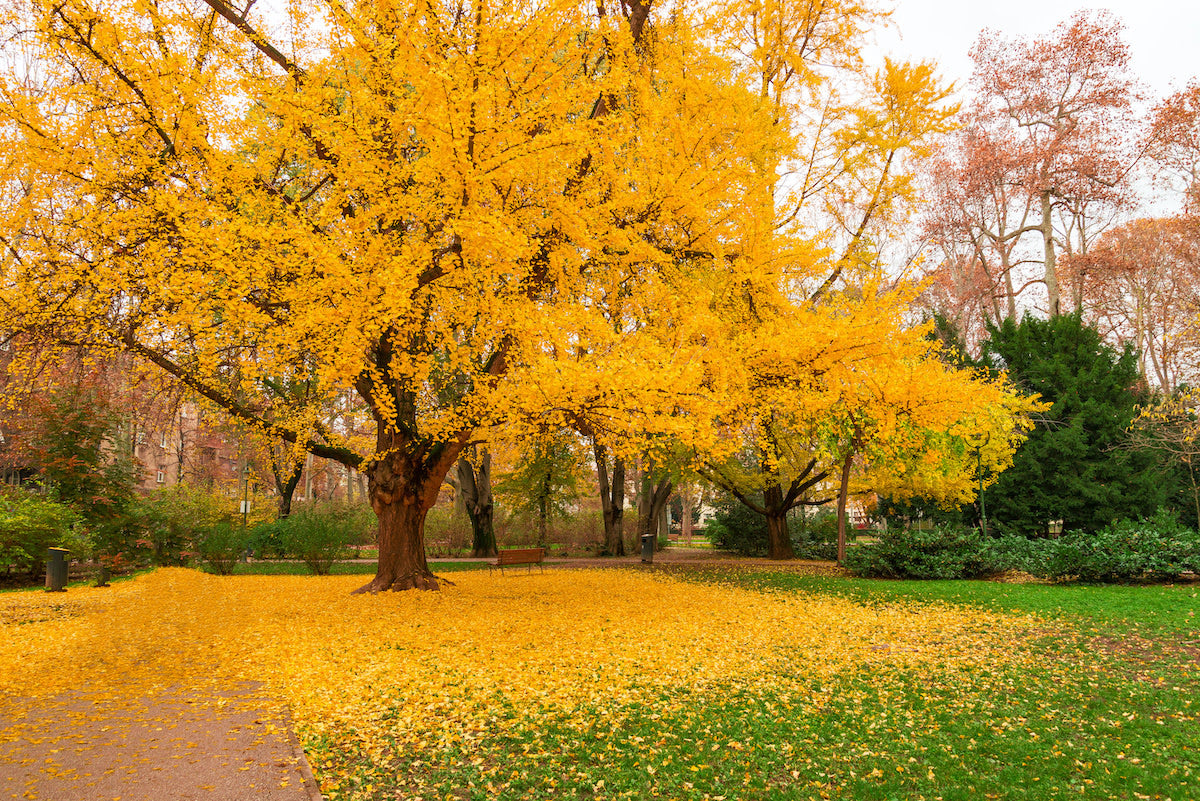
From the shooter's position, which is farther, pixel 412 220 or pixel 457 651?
pixel 412 220

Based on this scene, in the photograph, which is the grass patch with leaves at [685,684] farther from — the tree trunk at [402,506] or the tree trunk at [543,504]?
the tree trunk at [543,504]

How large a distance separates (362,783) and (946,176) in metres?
28.8

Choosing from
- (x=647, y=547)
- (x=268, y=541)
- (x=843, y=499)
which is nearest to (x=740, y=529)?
(x=647, y=547)

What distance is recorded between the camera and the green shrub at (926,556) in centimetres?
1502

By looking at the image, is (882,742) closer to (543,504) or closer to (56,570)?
(56,570)

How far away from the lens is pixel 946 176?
26.2 meters

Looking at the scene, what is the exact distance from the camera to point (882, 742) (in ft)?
15.3

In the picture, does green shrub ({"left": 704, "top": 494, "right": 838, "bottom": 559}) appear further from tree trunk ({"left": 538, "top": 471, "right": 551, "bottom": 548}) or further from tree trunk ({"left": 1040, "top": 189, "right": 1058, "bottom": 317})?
tree trunk ({"left": 1040, "top": 189, "right": 1058, "bottom": 317})

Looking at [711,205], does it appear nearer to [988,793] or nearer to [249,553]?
[988,793]

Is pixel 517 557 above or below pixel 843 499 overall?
below

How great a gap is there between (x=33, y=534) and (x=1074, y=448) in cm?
2565

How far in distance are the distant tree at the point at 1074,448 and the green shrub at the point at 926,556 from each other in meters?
6.24

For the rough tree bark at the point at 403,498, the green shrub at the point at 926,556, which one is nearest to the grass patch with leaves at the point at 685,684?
the rough tree bark at the point at 403,498

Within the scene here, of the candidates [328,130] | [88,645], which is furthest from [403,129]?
[88,645]
